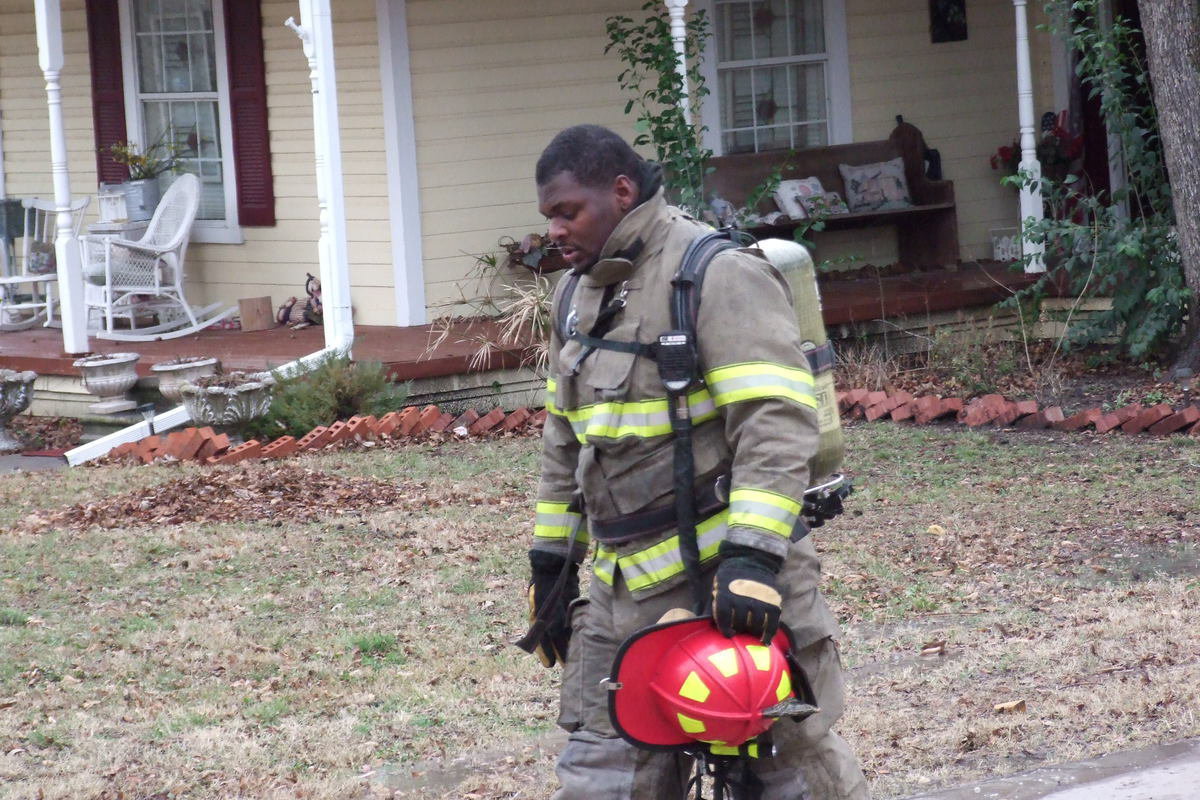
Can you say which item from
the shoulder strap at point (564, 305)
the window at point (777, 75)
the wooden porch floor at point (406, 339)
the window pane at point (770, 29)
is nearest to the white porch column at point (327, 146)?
the wooden porch floor at point (406, 339)

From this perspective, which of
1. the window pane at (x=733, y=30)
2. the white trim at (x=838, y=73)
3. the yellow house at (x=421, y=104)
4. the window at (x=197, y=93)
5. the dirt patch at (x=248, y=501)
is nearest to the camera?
the dirt patch at (x=248, y=501)

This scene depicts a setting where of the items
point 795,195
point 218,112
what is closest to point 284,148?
point 218,112

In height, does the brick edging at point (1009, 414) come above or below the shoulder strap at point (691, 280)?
below

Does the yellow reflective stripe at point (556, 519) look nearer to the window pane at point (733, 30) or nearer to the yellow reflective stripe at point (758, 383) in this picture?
the yellow reflective stripe at point (758, 383)

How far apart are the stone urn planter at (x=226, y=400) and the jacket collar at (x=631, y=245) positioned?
6.56 metres

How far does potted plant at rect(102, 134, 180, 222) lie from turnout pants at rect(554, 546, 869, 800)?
9.59 metres

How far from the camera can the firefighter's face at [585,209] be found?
340cm

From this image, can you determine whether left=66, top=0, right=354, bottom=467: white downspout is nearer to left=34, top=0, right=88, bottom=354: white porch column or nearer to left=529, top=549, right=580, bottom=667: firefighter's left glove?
left=34, top=0, right=88, bottom=354: white porch column

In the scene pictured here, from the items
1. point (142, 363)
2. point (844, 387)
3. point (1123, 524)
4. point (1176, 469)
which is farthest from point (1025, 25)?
point (142, 363)

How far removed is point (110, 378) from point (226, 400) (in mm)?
1210

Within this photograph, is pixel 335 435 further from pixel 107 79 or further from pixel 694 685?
pixel 694 685

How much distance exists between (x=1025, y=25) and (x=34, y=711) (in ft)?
30.3

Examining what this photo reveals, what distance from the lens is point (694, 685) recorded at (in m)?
3.15

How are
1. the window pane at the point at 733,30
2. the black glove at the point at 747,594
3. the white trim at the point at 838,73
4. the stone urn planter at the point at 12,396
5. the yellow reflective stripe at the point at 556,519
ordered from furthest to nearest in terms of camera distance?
the white trim at the point at 838,73, the window pane at the point at 733,30, the stone urn planter at the point at 12,396, the yellow reflective stripe at the point at 556,519, the black glove at the point at 747,594
